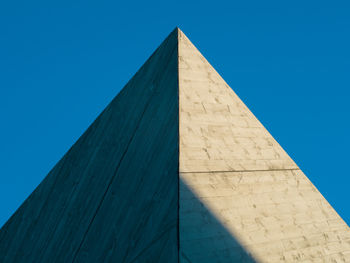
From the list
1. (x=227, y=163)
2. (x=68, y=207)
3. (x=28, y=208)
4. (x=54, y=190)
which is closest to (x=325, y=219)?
(x=227, y=163)

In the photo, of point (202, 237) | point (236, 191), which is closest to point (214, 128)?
point (236, 191)

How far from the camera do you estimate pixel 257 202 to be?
4809 mm

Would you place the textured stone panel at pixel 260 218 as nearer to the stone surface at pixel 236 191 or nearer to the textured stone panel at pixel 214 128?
the stone surface at pixel 236 191

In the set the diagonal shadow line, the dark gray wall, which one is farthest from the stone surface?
the dark gray wall

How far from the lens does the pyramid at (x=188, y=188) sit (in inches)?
169

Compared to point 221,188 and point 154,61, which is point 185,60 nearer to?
point 154,61

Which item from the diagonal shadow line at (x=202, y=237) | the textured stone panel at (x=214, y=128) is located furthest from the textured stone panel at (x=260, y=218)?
the textured stone panel at (x=214, y=128)

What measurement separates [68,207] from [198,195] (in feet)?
10.1

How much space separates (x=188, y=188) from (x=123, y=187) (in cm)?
124

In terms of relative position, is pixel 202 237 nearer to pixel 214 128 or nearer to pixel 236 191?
pixel 236 191

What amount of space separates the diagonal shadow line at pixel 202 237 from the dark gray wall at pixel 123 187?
0.08m

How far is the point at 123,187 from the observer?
5293 millimetres

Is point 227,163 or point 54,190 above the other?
point 54,190

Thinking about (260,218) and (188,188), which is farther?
(260,218)
